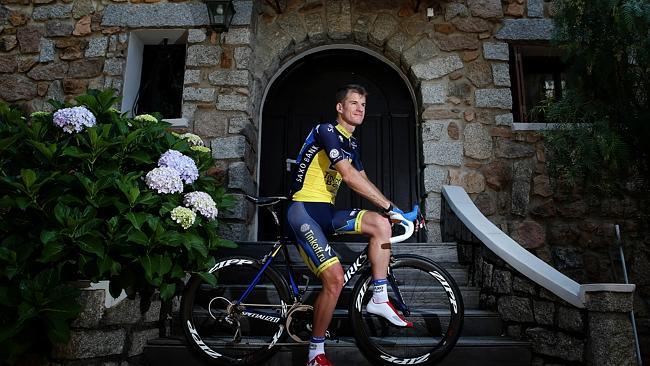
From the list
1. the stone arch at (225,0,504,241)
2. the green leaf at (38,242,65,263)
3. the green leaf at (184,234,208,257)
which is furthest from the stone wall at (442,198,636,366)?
the green leaf at (38,242,65,263)

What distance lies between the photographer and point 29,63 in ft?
19.5

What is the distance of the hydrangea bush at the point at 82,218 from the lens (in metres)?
2.63

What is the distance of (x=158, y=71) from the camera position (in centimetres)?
626

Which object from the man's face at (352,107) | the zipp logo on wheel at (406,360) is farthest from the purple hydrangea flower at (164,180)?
the zipp logo on wheel at (406,360)

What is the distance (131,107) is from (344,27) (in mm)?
3076

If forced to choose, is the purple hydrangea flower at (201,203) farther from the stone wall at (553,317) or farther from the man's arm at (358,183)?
the stone wall at (553,317)

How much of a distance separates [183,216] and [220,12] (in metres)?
3.57

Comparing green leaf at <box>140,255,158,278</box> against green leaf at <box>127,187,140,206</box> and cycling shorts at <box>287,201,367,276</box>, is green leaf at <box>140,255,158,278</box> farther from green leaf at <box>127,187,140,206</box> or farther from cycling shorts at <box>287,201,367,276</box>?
cycling shorts at <box>287,201,367,276</box>

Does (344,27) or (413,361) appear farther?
(344,27)

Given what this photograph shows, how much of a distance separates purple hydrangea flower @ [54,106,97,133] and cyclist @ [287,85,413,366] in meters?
1.50

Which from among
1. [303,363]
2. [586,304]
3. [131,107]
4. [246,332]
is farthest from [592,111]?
[131,107]

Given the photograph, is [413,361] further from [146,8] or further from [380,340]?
[146,8]

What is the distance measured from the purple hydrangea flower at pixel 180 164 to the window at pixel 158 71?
3.06 m

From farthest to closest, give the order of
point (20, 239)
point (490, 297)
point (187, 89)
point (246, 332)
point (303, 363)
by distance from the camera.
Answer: point (187, 89) → point (490, 297) → point (246, 332) → point (303, 363) → point (20, 239)
